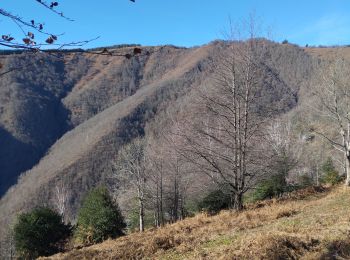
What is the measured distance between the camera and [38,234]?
25.0m

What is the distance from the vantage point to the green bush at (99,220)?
80.9 ft

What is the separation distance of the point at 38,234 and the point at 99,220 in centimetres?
388

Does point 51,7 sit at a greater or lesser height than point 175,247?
greater

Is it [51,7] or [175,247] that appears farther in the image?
[175,247]

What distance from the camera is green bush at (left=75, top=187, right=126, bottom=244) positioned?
24.7 meters

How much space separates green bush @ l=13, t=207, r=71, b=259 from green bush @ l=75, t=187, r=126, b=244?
1434mm

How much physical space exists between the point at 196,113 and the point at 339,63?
1118 centimetres

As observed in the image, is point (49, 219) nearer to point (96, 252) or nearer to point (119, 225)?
point (119, 225)

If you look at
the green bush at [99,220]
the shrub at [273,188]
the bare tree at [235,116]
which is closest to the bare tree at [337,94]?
the shrub at [273,188]

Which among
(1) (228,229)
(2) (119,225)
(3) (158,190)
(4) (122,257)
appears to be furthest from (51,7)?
(3) (158,190)

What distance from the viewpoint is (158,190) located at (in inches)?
1257

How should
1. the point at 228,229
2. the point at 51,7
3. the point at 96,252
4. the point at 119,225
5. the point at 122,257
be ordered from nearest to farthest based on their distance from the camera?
1. the point at 51,7
2. the point at 122,257
3. the point at 96,252
4. the point at 228,229
5. the point at 119,225

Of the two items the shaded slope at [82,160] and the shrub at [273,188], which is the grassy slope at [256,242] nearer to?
the shrub at [273,188]

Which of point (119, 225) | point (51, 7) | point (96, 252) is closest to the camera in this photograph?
point (51, 7)
